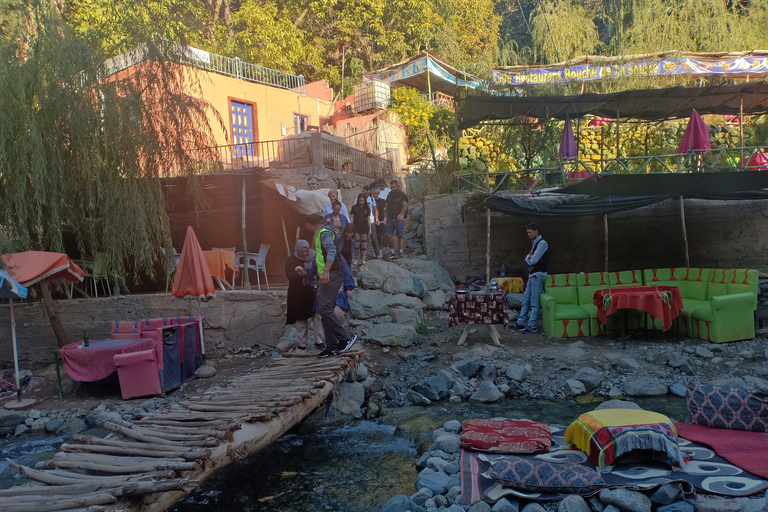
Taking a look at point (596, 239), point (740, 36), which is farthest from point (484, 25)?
point (596, 239)

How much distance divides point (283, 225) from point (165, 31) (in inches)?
177

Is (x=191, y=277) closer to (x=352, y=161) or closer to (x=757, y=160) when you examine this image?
(x=352, y=161)

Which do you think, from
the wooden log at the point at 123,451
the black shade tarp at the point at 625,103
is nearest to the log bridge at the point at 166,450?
the wooden log at the point at 123,451

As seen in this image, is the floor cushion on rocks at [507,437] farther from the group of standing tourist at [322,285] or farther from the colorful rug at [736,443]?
the group of standing tourist at [322,285]

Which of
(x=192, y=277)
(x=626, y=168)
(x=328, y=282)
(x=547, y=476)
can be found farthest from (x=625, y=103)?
(x=547, y=476)

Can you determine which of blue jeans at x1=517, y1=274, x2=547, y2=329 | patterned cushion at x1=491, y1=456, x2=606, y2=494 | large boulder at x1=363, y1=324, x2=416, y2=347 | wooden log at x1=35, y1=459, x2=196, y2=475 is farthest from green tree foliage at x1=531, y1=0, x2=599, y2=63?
wooden log at x1=35, y1=459, x2=196, y2=475

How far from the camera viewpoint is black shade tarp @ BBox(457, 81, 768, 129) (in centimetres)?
1212

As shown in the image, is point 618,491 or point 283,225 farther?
point 283,225

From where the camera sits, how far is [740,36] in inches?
755

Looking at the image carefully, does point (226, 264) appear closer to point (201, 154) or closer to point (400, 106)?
point (201, 154)

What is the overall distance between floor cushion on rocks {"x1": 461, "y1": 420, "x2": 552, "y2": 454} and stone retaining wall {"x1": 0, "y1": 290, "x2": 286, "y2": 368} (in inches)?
206

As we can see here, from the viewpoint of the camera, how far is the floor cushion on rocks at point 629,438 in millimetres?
3918

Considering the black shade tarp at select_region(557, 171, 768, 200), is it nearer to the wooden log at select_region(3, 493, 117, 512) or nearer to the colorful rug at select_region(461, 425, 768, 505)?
the colorful rug at select_region(461, 425, 768, 505)

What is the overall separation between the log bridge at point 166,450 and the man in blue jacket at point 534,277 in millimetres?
4116
